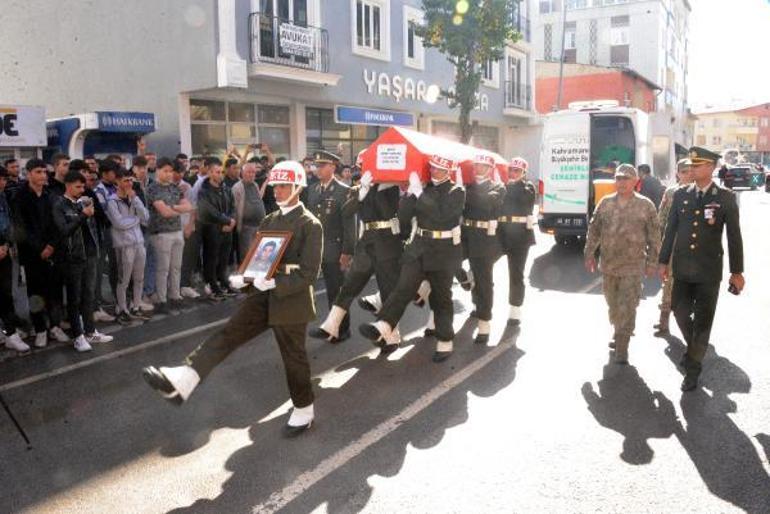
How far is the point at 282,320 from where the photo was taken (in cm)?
475

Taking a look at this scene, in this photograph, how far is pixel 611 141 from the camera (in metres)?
16.3

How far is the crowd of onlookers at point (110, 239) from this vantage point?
7.09 meters

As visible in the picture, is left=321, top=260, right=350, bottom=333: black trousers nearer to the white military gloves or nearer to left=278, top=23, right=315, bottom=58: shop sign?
the white military gloves

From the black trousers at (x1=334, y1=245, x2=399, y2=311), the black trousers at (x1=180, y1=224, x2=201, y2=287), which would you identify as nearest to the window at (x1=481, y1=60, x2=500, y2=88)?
the black trousers at (x1=180, y1=224, x2=201, y2=287)

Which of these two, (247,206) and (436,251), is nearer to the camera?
(436,251)

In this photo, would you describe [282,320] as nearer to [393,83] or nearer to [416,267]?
[416,267]

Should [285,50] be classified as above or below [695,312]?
above

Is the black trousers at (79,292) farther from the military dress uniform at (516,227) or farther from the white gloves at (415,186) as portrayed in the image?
the military dress uniform at (516,227)

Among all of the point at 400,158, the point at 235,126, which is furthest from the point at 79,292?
the point at 235,126

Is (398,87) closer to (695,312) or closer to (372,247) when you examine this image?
(372,247)

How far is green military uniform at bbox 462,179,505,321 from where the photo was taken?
742 cm

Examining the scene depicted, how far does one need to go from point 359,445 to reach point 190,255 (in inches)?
232

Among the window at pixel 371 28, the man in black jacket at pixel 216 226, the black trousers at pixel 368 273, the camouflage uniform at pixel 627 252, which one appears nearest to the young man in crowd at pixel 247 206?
the man in black jacket at pixel 216 226

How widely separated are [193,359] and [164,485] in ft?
3.09
